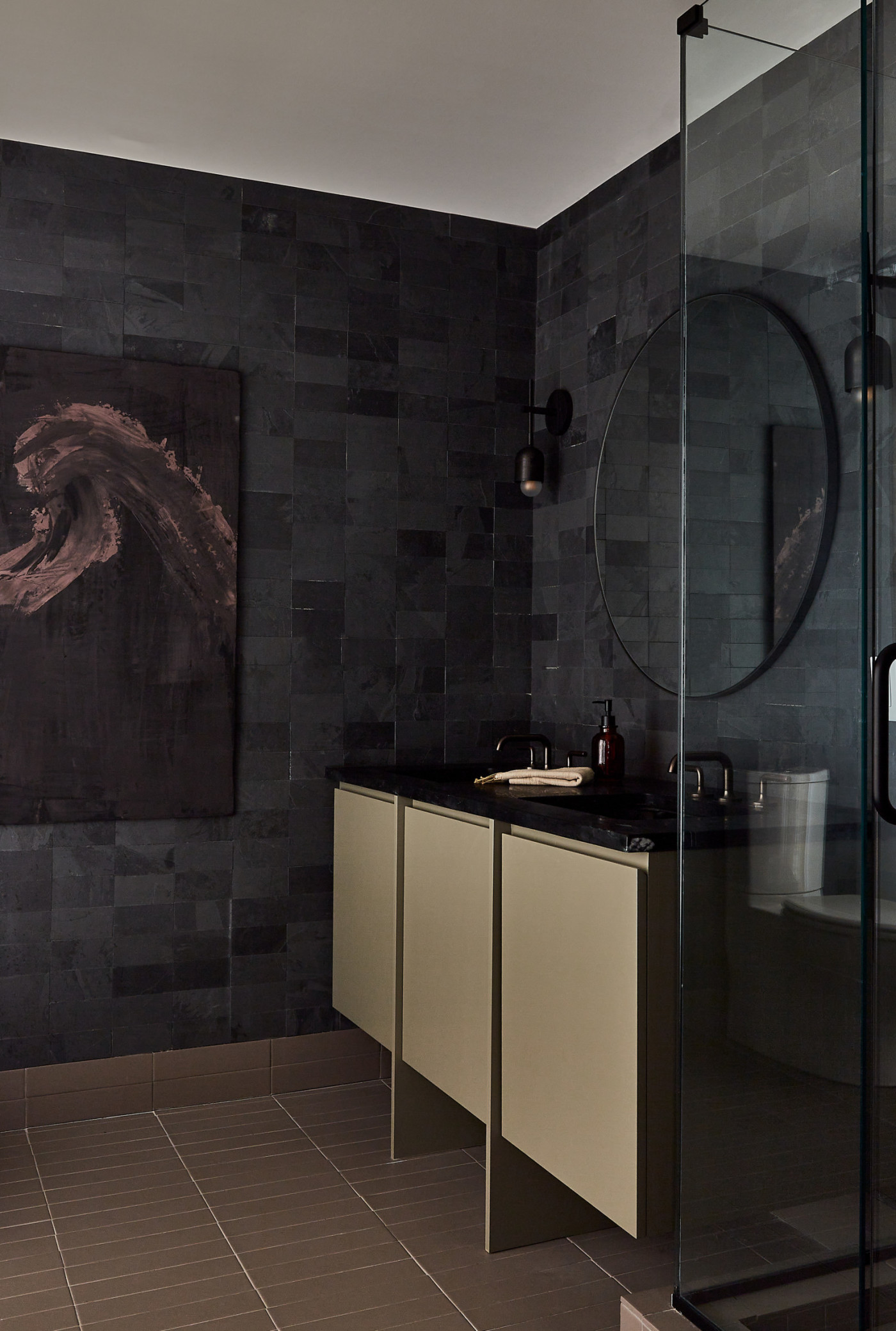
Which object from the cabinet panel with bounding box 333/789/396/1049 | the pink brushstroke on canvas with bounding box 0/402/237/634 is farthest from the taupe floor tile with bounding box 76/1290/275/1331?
the pink brushstroke on canvas with bounding box 0/402/237/634

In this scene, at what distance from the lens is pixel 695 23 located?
6.30ft

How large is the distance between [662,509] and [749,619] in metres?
1.27

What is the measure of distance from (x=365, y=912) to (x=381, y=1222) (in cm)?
83

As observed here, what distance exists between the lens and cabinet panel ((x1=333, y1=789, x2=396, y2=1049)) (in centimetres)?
296

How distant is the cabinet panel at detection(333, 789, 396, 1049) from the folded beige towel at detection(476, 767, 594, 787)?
29 cm

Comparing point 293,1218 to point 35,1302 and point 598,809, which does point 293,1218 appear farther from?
point 598,809

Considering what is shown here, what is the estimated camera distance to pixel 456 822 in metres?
2.63

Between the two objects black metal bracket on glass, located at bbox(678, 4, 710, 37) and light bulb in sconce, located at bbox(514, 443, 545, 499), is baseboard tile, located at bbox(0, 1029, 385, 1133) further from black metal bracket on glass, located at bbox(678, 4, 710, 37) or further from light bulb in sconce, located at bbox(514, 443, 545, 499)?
black metal bracket on glass, located at bbox(678, 4, 710, 37)

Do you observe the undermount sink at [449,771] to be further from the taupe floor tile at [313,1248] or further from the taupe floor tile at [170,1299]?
the taupe floor tile at [170,1299]

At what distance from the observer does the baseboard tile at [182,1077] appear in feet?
10.00

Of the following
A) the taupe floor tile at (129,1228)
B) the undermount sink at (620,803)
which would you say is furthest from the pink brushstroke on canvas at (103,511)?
the taupe floor tile at (129,1228)

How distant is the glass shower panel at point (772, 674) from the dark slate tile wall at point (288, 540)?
1.64 meters

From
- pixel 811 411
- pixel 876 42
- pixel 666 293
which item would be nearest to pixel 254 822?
pixel 666 293

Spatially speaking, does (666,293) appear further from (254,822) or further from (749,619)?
(254,822)
